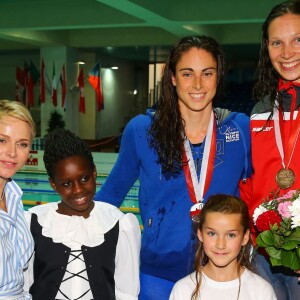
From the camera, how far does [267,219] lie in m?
1.69

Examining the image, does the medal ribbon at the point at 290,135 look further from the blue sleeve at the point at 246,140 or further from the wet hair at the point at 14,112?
the wet hair at the point at 14,112

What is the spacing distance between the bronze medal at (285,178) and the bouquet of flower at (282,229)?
229mm

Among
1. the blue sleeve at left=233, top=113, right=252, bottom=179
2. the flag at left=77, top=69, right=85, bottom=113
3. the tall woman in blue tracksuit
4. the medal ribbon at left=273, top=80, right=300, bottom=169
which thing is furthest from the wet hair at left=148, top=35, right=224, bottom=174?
the flag at left=77, top=69, right=85, bottom=113

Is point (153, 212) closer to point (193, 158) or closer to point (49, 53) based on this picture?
point (193, 158)

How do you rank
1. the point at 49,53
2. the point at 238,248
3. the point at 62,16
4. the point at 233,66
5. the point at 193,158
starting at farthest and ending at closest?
the point at 233,66
the point at 49,53
the point at 62,16
the point at 193,158
the point at 238,248

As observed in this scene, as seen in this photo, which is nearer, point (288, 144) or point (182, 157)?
point (288, 144)

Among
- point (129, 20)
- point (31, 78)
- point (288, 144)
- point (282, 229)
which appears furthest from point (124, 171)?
point (31, 78)

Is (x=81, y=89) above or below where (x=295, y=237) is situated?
above

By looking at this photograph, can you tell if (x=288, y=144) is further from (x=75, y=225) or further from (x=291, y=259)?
(x=75, y=225)

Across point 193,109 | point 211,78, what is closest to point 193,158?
point 193,109

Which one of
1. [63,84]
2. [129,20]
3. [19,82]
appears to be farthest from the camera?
[19,82]

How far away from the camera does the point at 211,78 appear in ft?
6.79

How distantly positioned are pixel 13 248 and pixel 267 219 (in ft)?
3.05

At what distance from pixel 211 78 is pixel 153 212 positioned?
0.62 metres
